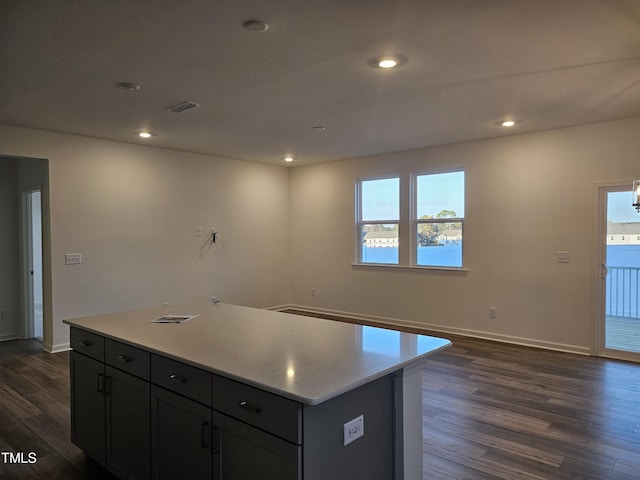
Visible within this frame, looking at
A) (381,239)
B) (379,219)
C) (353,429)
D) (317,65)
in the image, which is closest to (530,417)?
(353,429)

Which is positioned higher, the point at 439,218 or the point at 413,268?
the point at 439,218

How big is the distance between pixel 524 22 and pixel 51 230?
5.00 metres

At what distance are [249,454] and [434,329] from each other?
4.78 m

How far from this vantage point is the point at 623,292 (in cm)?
471

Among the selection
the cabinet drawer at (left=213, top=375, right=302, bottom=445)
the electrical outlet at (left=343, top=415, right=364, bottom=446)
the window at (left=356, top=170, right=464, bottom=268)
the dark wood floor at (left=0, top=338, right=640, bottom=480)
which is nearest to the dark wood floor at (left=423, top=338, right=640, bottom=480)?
the dark wood floor at (left=0, top=338, right=640, bottom=480)

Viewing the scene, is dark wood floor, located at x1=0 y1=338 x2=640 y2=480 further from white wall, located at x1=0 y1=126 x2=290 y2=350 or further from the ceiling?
the ceiling

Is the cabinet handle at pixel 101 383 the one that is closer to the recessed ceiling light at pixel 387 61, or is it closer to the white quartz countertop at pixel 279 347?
the white quartz countertop at pixel 279 347

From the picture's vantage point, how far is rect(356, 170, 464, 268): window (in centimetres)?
596

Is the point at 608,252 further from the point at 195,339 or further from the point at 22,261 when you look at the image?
the point at 22,261

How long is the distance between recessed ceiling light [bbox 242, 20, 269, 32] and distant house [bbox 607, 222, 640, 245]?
14.0ft

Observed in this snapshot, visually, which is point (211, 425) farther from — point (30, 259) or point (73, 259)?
point (30, 259)

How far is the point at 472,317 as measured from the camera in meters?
5.72

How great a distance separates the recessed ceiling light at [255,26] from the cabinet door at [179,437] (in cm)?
197

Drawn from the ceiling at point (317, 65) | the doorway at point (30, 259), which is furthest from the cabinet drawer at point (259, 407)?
the doorway at point (30, 259)
